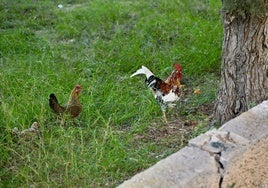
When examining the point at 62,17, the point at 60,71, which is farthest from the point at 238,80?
the point at 62,17

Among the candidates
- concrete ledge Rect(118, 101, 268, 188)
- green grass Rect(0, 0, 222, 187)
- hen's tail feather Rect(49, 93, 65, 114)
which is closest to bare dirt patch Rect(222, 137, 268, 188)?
concrete ledge Rect(118, 101, 268, 188)

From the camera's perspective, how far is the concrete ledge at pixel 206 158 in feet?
7.20

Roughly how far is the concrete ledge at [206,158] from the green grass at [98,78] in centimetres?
66

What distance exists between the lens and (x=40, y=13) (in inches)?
245

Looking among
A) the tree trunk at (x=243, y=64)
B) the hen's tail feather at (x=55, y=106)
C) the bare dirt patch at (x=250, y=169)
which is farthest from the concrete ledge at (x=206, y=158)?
the hen's tail feather at (x=55, y=106)

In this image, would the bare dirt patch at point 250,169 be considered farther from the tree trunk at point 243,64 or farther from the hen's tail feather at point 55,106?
the hen's tail feather at point 55,106

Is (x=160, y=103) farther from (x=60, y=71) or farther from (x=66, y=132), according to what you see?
(x=60, y=71)

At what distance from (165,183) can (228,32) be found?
1427 mm

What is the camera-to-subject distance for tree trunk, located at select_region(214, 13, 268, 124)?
3213 millimetres

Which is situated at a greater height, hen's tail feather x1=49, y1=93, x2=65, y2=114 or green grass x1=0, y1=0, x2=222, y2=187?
hen's tail feather x1=49, y1=93, x2=65, y2=114

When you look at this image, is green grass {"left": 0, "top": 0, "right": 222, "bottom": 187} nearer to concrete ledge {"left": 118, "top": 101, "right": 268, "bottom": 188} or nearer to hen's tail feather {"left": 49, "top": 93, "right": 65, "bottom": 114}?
hen's tail feather {"left": 49, "top": 93, "right": 65, "bottom": 114}

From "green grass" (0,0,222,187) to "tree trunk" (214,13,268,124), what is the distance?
0.40m

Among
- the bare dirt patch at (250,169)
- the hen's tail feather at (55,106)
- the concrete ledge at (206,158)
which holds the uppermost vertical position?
the concrete ledge at (206,158)

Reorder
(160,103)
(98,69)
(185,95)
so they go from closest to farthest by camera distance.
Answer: (160,103)
(185,95)
(98,69)
